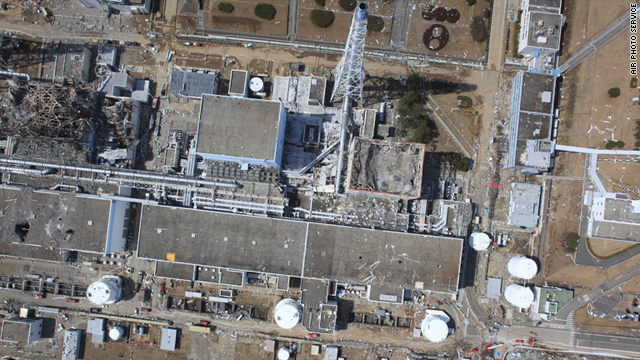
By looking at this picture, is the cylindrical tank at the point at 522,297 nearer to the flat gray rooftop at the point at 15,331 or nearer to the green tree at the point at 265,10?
the green tree at the point at 265,10

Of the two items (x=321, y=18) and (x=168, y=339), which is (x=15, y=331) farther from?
(x=321, y=18)

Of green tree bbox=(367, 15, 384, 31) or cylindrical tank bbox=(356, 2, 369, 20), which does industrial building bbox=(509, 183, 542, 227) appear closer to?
green tree bbox=(367, 15, 384, 31)

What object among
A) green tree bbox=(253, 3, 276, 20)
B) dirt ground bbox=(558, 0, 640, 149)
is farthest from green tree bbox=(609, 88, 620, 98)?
green tree bbox=(253, 3, 276, 20)

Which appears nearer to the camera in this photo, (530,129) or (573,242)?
(530,129)

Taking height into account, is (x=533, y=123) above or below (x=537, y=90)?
below

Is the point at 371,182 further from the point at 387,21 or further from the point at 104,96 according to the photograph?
the point at 104,96

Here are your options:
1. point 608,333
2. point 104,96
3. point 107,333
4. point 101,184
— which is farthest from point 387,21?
point 107,333

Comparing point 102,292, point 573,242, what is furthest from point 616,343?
point 102,292
